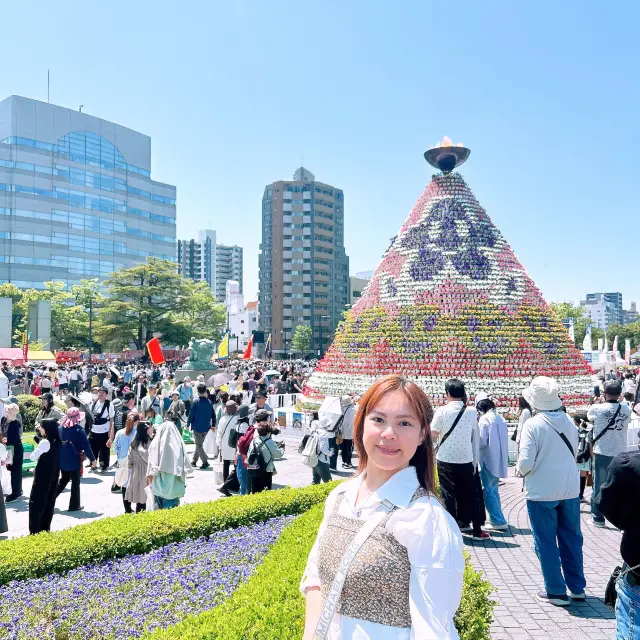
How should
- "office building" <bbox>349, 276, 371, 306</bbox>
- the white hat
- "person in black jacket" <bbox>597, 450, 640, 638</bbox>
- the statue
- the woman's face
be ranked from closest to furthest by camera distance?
1. the woman's face
2. "person in black jacket" <bbox>597, 450, 640, 638</bbox>
3. the white hat
4. the statue
5. "office building" <bbox>349, 276, 371, 306</bbox>

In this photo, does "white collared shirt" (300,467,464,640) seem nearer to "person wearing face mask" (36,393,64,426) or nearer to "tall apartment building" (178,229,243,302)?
"person wearing face mask" (36,393,64,426)

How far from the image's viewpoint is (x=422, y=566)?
79.0 inches

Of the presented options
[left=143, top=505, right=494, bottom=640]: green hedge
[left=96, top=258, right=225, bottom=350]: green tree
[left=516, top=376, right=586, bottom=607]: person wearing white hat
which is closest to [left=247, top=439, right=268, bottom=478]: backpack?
[left=143, top=505, right=494, bottom=640]: green hedge

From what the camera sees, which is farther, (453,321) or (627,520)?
(453,321)

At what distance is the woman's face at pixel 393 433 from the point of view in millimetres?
2352

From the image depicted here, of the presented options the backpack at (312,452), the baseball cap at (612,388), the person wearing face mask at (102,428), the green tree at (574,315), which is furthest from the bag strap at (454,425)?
the green tree at (574,315)

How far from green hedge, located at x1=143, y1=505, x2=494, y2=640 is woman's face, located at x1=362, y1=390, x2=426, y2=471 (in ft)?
5.62

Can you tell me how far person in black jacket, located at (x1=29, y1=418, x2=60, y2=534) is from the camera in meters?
7.57

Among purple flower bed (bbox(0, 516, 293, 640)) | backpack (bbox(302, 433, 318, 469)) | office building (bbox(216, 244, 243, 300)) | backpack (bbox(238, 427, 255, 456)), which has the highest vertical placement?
office building (bbox(216, 244, 243, 300))

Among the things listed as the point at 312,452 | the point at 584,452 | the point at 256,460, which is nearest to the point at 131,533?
the point at 256,460

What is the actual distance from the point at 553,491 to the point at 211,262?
537 feet

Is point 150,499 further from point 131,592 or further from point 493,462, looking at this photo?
point 493,462

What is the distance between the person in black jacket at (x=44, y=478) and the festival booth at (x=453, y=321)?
10162 millimetres

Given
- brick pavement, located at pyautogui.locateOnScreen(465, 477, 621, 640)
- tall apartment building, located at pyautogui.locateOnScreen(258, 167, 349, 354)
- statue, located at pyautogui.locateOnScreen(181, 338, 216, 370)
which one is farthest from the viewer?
tall apartment building, located at pyautogui.locateOnScreen(258, 167, 349, 354)
